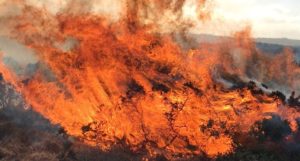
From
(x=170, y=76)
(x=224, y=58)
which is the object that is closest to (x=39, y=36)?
(x=170, y=76)

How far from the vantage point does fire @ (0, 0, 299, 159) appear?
18.6m

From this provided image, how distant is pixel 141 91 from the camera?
19156mm

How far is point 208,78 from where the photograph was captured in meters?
19.4

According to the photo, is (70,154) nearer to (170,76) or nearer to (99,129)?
(99,129)

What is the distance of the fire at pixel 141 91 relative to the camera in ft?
61.1

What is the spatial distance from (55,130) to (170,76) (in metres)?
8.18

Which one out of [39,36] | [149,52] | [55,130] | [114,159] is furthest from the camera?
[55,130]

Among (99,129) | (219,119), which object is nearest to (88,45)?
(99,129)

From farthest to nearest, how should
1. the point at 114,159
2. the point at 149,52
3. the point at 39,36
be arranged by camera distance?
the point at 39,36 → the point at 149,52 → the point at 114,159

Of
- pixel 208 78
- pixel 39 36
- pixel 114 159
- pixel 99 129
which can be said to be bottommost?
pixel 114 159

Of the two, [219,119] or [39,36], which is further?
[39,36]

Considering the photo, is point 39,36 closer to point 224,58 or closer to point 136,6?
point 136,6

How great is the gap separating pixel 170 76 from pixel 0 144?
25.7 ft

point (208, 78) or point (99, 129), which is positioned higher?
point (208, 78)
